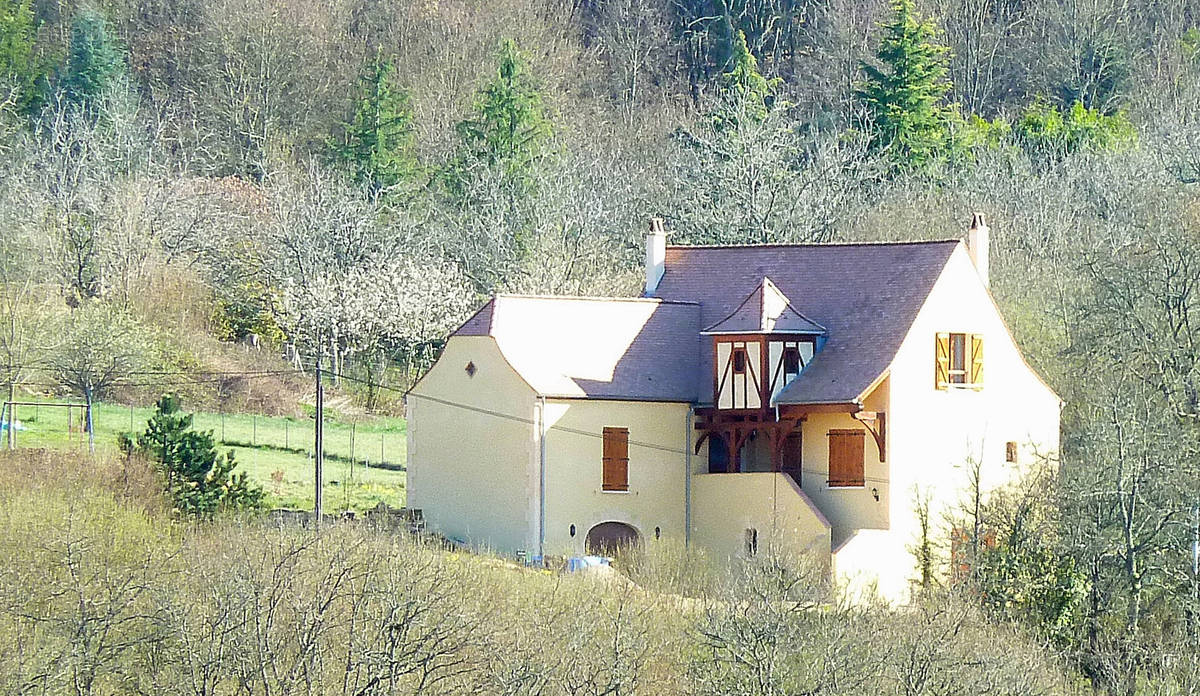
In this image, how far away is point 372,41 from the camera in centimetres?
7750

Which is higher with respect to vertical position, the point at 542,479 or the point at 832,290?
the point at 832,290

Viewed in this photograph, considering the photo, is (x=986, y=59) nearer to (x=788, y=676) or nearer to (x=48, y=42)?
(x=48, y=42)

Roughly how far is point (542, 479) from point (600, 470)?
124 cm

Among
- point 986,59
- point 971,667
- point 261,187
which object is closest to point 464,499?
point 971,667

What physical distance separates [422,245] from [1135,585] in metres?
26.3

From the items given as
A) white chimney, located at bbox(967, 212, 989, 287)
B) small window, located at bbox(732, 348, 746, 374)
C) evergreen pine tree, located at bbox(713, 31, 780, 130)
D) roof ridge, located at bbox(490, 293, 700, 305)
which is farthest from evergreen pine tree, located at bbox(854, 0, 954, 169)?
small window, located at bbox(732, 348, 746, 374)

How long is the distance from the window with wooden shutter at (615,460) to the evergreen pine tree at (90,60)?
116 ft

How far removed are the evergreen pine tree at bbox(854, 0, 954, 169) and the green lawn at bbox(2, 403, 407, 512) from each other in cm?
1633

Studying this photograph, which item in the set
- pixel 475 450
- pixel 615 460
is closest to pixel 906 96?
pixel 615 460

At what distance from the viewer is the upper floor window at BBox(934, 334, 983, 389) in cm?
4356

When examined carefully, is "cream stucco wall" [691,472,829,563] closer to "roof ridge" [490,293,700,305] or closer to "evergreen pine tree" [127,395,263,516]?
"roof ridge" [490,293,700,305]

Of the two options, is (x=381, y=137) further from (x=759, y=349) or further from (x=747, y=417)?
(x=747, y=417)

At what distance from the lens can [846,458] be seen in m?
42.8

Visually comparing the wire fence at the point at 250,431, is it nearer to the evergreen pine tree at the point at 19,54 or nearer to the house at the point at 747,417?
the house at the point at 747,417
